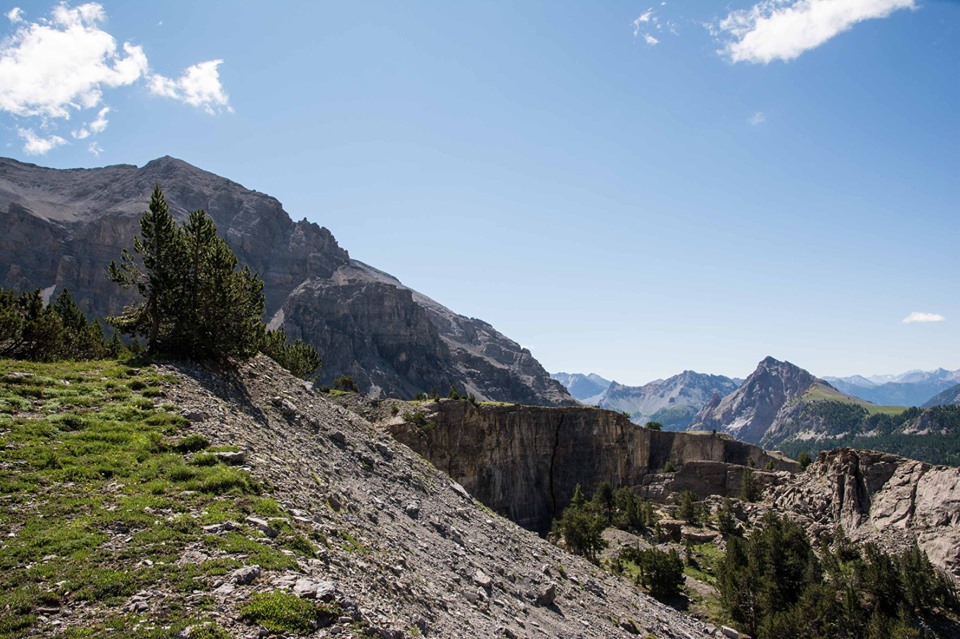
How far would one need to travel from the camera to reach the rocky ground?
12.9m

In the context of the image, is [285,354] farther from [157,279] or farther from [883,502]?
[883,502]

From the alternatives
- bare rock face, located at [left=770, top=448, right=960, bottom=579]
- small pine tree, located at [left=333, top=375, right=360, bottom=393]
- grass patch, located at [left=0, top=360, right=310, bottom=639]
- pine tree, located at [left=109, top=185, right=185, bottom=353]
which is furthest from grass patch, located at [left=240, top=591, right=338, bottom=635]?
small pine tree, located at [left=333, top=375, right=360, bottom=393]

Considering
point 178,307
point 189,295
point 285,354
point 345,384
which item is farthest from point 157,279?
point 345,384

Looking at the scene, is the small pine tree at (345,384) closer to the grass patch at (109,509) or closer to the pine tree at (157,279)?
the pine tree at (157,279)

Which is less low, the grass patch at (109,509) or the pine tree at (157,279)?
the pine tree at (157,279)

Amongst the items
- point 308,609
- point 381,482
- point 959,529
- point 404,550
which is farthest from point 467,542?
point 959,529

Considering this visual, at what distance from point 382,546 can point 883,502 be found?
95.3 m

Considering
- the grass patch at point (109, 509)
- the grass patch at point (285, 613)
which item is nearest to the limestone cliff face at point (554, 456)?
the grass patch at point (109, 509)

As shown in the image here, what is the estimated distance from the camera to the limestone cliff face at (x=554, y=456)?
370 feet

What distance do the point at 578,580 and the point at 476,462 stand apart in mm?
85814

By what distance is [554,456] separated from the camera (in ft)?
449

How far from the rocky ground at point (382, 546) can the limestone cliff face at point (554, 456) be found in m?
68.2

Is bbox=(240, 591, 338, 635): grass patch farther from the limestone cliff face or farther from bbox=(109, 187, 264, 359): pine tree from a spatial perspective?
the limestone cliff face

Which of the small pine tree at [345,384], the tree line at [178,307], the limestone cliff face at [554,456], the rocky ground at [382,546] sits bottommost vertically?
the limestone cliff face at [554,456]
